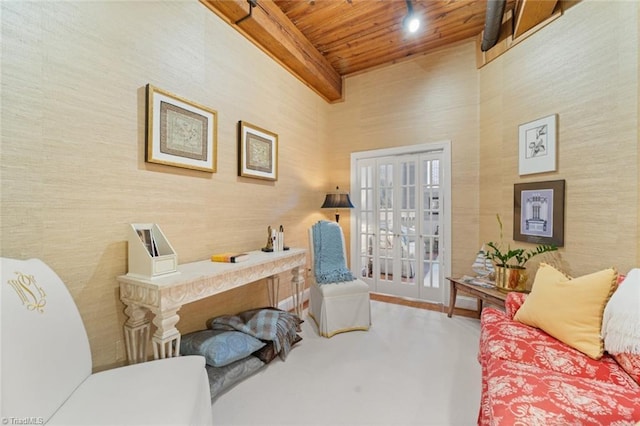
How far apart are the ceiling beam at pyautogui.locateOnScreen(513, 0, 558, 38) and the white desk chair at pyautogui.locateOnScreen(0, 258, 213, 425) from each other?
3860 millimetres

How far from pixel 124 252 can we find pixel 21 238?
0.48m

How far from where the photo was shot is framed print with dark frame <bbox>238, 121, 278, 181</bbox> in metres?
2.58

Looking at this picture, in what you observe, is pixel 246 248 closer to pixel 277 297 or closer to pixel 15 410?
pixel 277 297

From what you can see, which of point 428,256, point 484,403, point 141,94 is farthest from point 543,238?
point 141,94

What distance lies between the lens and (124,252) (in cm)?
170

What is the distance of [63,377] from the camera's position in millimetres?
1030

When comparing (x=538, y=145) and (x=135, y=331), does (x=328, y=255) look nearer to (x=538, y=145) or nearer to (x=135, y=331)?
(x=135, y=331)

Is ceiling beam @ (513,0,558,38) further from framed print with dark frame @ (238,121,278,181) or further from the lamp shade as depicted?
framed print with dark frame @ (238,121,278,181)

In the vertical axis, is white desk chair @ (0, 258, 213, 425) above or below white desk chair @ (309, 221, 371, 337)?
above

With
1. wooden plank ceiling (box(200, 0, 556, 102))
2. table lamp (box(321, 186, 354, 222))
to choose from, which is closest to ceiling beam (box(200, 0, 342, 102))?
wooden plank ceiling (box(200, 0, 556, 102))

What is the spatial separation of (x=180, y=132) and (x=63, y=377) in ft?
5.44

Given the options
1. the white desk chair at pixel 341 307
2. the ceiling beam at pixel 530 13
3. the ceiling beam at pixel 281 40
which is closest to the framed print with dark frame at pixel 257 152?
the ceiling beam at pixel 281 40

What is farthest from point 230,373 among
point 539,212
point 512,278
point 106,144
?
point 539,212

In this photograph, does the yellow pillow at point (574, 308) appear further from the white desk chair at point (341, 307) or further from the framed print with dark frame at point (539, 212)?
the white desk chair at point (341, 307)
